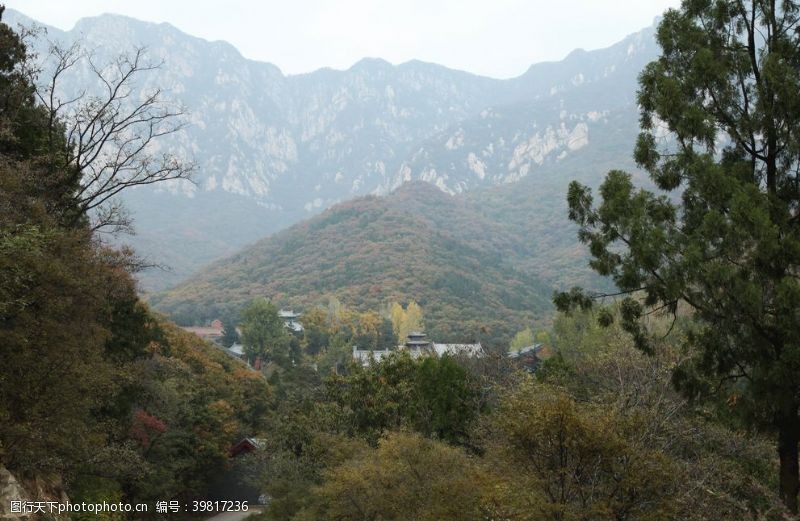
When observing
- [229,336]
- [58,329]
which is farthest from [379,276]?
[58,329]

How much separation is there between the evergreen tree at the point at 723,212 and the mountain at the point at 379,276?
59.0m

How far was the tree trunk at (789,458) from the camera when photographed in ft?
26.1

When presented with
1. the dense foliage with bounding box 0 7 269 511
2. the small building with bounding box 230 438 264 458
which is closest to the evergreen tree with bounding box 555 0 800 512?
the dense foliage with bounding box 0 7 269 511

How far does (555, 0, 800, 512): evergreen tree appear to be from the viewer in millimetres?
7562

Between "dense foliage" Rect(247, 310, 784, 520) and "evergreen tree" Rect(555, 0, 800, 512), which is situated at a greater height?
"evergreen tree" Rect(555, 0, 800, 512)

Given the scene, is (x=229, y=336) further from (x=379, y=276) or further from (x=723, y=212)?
(x=723, y=212)

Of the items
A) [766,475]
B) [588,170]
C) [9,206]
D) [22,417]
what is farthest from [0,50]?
[588,170]

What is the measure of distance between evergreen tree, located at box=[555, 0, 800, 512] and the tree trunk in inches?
0.6

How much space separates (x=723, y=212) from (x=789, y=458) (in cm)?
318

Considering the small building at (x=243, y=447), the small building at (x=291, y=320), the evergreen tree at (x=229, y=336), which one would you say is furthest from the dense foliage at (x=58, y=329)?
the small building at (x=291, y=320)

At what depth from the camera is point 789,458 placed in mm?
8211

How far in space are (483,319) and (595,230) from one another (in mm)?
73312

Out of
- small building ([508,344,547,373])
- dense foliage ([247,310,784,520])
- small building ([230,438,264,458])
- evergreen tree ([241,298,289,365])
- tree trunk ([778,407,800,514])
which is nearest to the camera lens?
tree trunk ([778,407,800,514])

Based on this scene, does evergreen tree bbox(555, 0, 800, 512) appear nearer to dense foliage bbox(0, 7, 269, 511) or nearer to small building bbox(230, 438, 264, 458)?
dense foliage bbox(0, 7, 269, 511)
